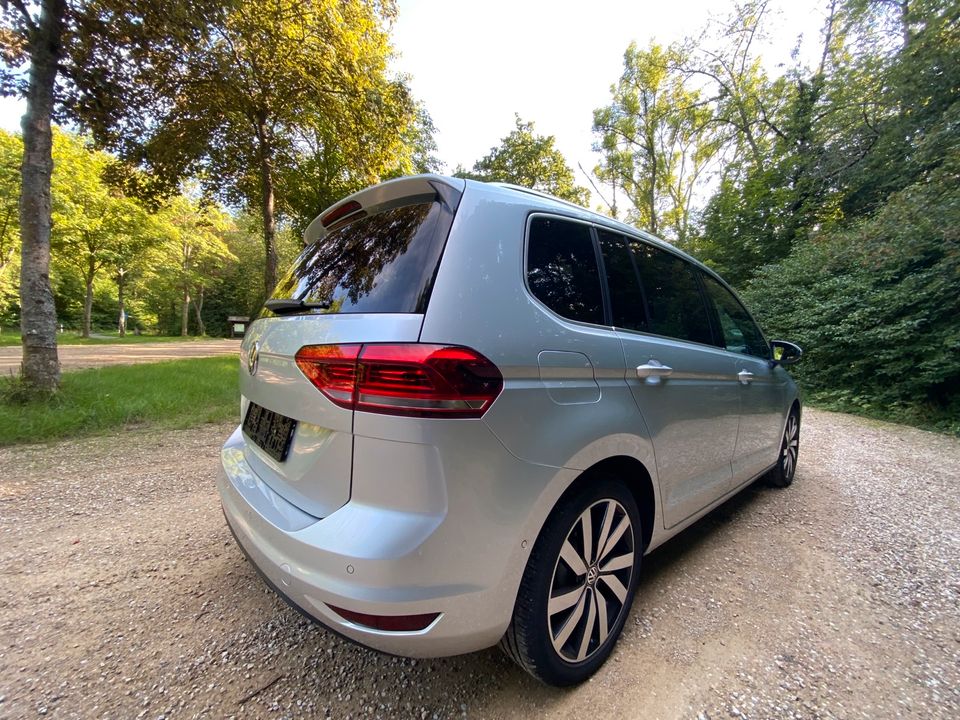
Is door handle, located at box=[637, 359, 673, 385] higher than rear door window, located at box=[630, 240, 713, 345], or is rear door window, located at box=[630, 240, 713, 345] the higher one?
rear door window, located at box=[630, 240, 713, 345]

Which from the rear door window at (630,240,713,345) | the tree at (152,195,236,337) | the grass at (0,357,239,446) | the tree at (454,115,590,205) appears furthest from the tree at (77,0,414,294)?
the tree at (454,115,590,205)

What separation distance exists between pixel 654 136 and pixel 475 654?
26.5 meters

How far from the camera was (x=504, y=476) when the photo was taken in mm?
1234

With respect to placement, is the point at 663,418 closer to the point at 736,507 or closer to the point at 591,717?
the point at 591,717

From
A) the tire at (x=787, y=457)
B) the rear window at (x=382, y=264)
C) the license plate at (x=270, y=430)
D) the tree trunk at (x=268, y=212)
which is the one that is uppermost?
the tree trunk at (x=268, y=212)

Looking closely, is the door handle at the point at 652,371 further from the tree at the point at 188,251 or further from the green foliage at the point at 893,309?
the tree at the point at 188,251

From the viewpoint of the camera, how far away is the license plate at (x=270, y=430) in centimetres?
148

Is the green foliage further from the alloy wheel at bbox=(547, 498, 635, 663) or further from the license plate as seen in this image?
the license plate

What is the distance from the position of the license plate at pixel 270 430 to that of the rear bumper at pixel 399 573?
256 mm

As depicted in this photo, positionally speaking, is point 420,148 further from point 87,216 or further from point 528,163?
point 87,216

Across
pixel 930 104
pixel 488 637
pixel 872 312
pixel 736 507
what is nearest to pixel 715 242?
pixel 930 104

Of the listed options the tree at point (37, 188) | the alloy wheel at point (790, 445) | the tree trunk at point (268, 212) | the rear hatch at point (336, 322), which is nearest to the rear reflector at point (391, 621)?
the rear hatch at point (336, 322)

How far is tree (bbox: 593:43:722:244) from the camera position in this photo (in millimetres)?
20156

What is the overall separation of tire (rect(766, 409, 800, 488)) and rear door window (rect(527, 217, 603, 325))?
2732 millimetres
